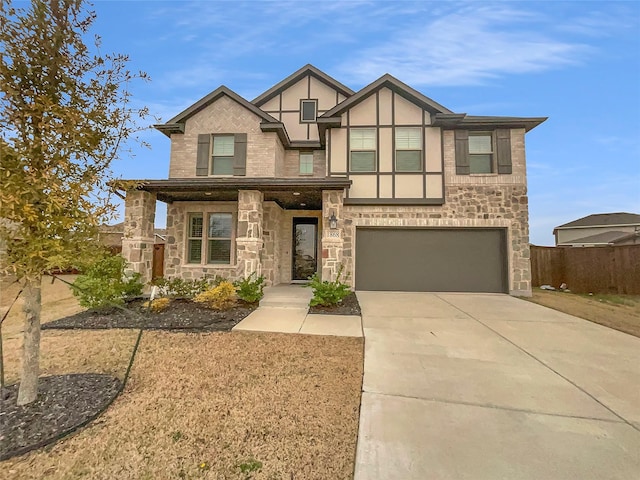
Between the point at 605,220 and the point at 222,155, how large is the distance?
29174 mm

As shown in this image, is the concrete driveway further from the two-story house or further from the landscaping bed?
the two-story house

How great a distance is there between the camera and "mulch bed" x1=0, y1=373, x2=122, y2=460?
2.18 meters

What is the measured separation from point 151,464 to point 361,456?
4.70 feet

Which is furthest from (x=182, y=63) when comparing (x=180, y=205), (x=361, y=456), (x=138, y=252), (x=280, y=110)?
(x=361, y=456)

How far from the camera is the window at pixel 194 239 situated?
396 inches

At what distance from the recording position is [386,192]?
957 centimetres

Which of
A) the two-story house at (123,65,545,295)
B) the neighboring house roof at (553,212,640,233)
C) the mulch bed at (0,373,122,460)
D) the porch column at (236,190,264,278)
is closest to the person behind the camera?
the mulch bed at (0,373,122,460)

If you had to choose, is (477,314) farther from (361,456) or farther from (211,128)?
(211,128)

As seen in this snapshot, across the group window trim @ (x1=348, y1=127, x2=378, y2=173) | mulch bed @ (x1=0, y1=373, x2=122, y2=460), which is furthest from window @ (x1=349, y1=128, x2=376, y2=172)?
mulch bed @ (x1=0, y1=373, x2=122, y2=460)

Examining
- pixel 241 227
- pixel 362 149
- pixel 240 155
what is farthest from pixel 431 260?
pixel 240 155

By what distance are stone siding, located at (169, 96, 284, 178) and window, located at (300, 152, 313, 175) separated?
3.67ft

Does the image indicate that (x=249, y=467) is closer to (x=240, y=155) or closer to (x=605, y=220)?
(x=240, y=155)

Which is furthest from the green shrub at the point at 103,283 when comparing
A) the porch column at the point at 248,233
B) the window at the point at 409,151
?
the window at the point at 409,151

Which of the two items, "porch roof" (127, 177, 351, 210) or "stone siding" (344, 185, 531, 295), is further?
"stone siding" (344, 185, 531, 295)
